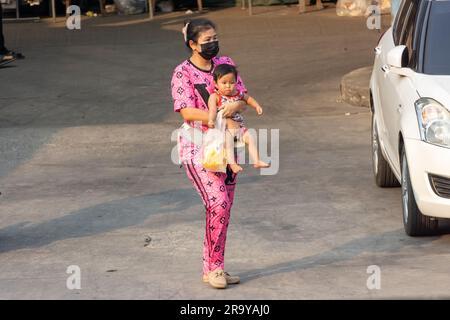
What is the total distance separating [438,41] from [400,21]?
1.18m

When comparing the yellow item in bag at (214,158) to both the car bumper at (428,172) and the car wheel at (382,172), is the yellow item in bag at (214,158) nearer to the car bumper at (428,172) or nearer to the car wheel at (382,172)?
the car bumper at (428,172)

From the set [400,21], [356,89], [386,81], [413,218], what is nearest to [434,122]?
[413,218]

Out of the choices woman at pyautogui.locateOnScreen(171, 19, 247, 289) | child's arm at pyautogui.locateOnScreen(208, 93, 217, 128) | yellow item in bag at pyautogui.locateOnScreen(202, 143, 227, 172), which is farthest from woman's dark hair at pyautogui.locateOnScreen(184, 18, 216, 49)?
yellow item in bag at pyautogui.locateOnScreen(202, 143, 227, 172)

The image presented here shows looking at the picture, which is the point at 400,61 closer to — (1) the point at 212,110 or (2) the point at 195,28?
(2) the point at 195,28

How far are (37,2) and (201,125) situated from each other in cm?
1484

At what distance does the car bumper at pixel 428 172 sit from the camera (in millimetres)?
8820

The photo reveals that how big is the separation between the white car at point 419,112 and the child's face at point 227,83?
1675mm

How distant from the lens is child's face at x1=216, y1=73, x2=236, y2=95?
790cm

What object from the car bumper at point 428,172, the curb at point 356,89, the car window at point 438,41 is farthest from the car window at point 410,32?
the curb at point 356,89

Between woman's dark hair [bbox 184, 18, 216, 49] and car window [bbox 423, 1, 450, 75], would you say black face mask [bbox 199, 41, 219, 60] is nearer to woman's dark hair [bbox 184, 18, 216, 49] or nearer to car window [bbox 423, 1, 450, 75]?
woman's dark hair [bbox 184, 18, 216, 49]

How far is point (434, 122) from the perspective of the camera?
8961 millimetres

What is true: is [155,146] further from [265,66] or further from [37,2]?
[37,2]

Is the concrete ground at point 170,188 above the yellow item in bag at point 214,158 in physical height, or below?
below

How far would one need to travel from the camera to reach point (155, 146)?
532 inches
